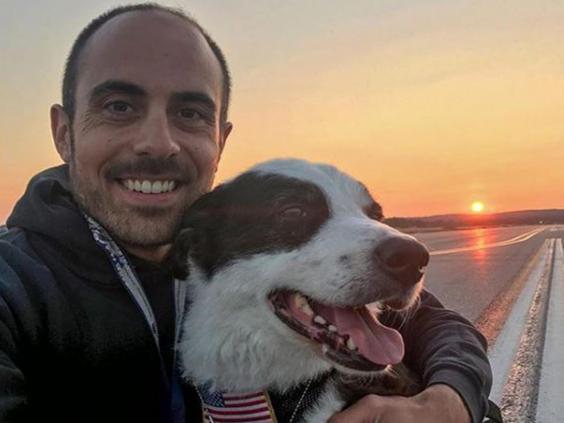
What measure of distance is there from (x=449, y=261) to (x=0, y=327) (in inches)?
761

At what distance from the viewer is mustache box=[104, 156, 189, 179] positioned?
122 inches

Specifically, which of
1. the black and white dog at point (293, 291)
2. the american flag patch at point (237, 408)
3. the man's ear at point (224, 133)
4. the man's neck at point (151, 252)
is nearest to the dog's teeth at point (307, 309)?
the black and white dog at point (293, 291)

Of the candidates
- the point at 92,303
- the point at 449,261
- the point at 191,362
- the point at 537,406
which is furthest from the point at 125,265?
the point at 449,261

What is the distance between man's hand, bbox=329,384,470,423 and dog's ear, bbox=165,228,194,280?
3.38ft

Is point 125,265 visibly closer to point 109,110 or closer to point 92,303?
point 92,303

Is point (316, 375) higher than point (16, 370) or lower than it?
lower

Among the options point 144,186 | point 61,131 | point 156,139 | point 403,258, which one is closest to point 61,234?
point 144,186

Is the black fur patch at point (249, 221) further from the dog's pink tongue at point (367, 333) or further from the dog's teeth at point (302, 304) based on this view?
the dog's pink tongue at point (367, 333)

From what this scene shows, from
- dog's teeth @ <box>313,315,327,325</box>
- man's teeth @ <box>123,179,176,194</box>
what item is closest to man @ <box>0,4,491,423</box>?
man's teeth @ <box>123,179,176,194</box>

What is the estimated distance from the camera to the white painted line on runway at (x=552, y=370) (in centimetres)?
477

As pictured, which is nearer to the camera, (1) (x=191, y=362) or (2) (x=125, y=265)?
(2) (x=125, y=265)

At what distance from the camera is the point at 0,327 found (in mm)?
2250

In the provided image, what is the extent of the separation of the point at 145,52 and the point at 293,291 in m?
1.29

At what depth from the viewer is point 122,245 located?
3113 millimetres
